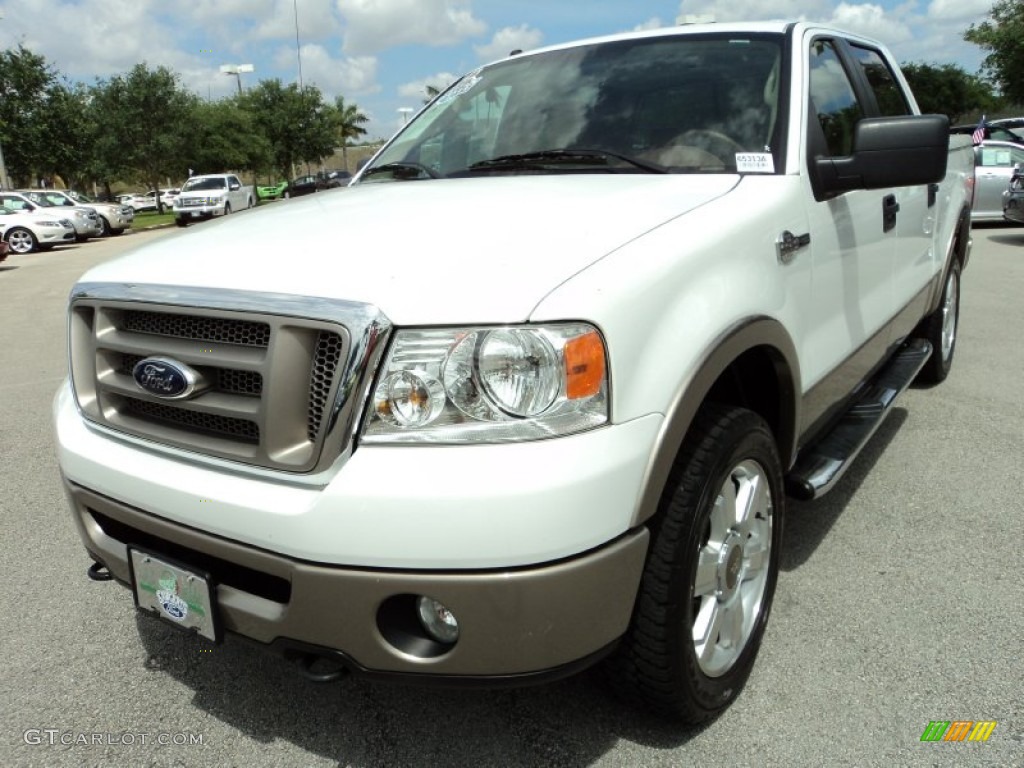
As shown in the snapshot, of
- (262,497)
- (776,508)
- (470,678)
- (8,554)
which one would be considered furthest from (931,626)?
(8,554)

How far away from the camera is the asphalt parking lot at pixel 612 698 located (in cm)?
210

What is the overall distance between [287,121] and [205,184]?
73.9 ft

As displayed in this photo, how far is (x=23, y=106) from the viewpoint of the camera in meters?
32.8

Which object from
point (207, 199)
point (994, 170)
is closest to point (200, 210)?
point (207, 199)

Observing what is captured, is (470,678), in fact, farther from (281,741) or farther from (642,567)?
(281,741)

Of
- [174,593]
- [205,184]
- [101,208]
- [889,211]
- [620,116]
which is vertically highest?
[620,116]

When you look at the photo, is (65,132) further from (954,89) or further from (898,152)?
(954,89)

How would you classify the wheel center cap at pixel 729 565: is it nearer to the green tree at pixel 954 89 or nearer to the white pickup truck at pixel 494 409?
the white pickup truck at pixel 494 409

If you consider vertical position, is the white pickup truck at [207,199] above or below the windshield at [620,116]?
below

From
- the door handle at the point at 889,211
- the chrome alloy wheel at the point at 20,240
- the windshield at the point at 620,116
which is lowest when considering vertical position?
the chrome alloy wheel at the point at 20,240

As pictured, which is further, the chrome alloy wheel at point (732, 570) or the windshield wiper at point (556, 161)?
the windshield wiper at point (556, 161)

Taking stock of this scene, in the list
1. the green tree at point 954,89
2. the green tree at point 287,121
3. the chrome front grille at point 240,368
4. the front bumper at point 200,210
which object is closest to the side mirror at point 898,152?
the chrome front grille at point 240,368

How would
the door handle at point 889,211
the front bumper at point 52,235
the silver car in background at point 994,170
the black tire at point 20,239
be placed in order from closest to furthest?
the door handle at point 889,211 → the silver car in background at point 994,170 → the black tire at point 20,239 → the front bumper at point 52,235

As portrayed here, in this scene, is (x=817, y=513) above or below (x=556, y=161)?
below
